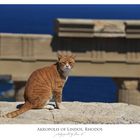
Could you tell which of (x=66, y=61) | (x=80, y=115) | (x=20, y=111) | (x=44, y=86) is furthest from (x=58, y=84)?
(x=20, y=111)

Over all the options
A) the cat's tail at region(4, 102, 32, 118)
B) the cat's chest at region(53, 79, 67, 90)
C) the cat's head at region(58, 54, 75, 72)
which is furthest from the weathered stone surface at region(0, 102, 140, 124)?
the cat's head at region(58, 54, 75, 72)

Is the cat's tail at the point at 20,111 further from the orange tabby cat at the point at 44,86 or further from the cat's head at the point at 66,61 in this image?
the cat's head at the point at 66,61

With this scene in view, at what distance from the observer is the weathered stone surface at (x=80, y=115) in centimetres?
845

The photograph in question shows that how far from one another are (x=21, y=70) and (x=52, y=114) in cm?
1272

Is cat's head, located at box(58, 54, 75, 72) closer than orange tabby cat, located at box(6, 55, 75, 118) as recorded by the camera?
Yes

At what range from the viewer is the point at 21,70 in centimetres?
2130

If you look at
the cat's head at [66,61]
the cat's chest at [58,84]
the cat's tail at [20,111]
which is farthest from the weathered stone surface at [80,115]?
the cat's head at [66,61]

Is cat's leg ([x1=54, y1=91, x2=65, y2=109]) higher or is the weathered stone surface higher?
cat's leg ([x1=54, y1=91, x2=65, y2=109])

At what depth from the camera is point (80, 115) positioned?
8828 millimetres

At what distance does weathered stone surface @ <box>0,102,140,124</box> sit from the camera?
845cm

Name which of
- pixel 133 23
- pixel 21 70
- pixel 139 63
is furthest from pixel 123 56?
pixel 21 70

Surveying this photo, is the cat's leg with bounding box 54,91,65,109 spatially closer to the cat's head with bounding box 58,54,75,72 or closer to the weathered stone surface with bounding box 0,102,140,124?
the weathered stone surface with bounding box 0,102,140,124
